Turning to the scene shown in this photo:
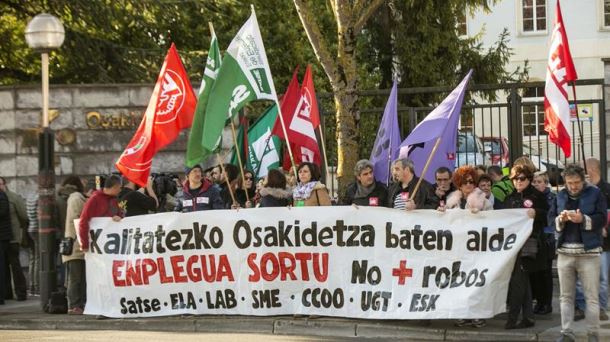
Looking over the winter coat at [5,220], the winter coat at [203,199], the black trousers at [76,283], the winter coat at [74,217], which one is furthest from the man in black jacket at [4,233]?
the winter coat at [203,199]

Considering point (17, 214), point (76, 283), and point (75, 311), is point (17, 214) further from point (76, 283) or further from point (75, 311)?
point (75, 311)

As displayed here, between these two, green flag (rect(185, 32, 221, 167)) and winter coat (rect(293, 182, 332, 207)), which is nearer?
winter coat (rect(293, 182, 332, 207))

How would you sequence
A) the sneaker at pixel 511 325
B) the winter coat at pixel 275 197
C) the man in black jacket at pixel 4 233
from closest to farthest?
the sneaker at pixel 511 325 < the winter coat at pixel 275 197 < the man in black jacket at pixel 4 233

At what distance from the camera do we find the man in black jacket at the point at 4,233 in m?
17.4

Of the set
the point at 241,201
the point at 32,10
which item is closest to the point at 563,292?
the point at 241,201

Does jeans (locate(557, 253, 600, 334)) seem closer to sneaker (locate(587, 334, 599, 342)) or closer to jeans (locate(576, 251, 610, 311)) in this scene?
sneaker (locate(587, 334, 599, 342))

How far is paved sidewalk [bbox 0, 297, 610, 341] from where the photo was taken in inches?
495

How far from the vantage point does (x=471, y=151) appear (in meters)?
20.0

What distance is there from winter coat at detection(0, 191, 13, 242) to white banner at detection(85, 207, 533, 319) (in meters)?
2.92

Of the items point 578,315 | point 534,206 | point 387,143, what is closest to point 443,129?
point 534,206

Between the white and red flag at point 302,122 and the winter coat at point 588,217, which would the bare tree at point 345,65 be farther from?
the winter coat at point 588,217

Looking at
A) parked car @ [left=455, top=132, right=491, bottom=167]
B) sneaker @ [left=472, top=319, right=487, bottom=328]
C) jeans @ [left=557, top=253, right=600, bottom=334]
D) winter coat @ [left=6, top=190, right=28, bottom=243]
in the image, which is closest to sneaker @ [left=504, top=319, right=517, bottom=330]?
sneaker @ [left=472, top=319, right=487, bottom=328]

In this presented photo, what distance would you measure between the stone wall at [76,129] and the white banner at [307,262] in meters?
4.87

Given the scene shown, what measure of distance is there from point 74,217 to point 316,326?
Answer: 3.74 meters
